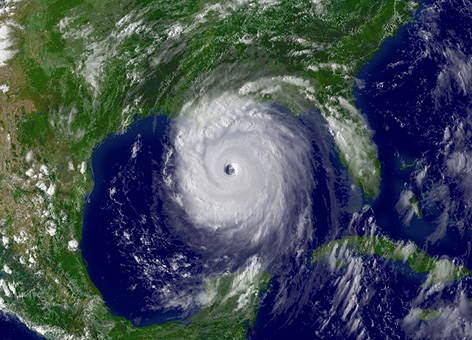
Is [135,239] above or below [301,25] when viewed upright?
below

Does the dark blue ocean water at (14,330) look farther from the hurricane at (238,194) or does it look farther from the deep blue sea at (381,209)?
the hurricane at (238,194)

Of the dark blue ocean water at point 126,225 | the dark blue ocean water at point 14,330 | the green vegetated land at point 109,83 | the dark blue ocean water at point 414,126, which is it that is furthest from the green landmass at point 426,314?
the dark blue ocean water at point 14,330

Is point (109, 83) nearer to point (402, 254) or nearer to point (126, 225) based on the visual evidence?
point (126, 225)

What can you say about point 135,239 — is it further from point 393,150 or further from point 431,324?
point 431,324

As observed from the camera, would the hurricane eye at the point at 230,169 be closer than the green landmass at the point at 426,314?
No

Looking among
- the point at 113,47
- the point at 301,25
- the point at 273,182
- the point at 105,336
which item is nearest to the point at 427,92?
the point at 301,25

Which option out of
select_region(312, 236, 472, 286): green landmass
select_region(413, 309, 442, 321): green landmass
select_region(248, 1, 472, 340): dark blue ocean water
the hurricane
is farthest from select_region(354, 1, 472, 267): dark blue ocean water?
the hurricane

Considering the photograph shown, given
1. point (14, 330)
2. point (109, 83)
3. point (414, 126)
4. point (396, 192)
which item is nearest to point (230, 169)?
point (109, 83)
